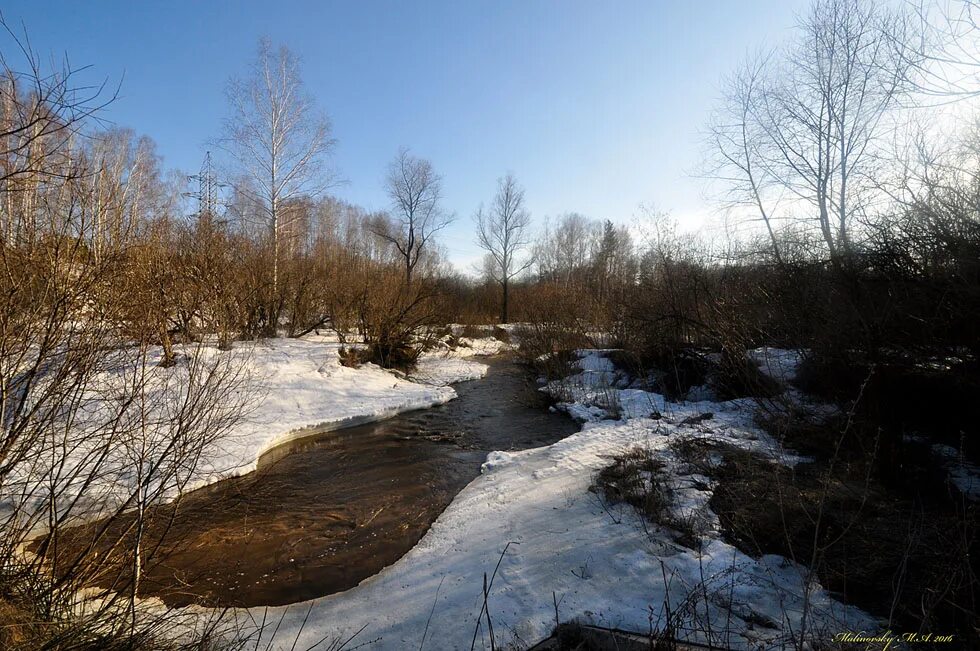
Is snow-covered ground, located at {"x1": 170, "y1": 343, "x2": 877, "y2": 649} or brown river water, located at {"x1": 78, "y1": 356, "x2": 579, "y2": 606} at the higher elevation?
snow-covered ground, located at {"x1": 170, "y1": 343, "x2": 877, "y2": 649}

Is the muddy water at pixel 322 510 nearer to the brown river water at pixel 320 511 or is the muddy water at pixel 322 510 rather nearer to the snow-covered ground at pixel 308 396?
the brown river water at pixel 320 511

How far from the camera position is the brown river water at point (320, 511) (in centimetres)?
413

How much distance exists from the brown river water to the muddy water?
2cm

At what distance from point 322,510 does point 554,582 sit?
3.45 m

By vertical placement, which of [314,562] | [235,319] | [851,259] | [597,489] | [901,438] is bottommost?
[314,562]

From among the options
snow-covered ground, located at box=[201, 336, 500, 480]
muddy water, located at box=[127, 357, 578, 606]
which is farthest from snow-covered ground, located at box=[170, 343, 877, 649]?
snow-covered ground, located at box=[201, 336, 500, 480]

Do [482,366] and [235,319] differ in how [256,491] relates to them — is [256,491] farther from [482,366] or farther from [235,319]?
[482,366]

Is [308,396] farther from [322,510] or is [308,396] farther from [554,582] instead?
[554,582]

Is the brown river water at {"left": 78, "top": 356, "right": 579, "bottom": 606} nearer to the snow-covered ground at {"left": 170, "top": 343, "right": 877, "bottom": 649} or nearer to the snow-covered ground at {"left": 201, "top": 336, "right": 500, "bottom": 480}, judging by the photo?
the snow-covered ground at {"left": 201, "top": 336, "right": 500, "bottom": 480}

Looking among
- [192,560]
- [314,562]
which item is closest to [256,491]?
[192,560]

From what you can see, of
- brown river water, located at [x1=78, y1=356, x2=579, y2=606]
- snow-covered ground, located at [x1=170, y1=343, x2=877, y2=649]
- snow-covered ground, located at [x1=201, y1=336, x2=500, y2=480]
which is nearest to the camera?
snow-covered ground, located at [x1=170, y1=343, x2=877, y2=649]

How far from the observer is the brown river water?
163 inches

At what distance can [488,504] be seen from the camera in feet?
17.8

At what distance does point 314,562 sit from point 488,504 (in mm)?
2147
